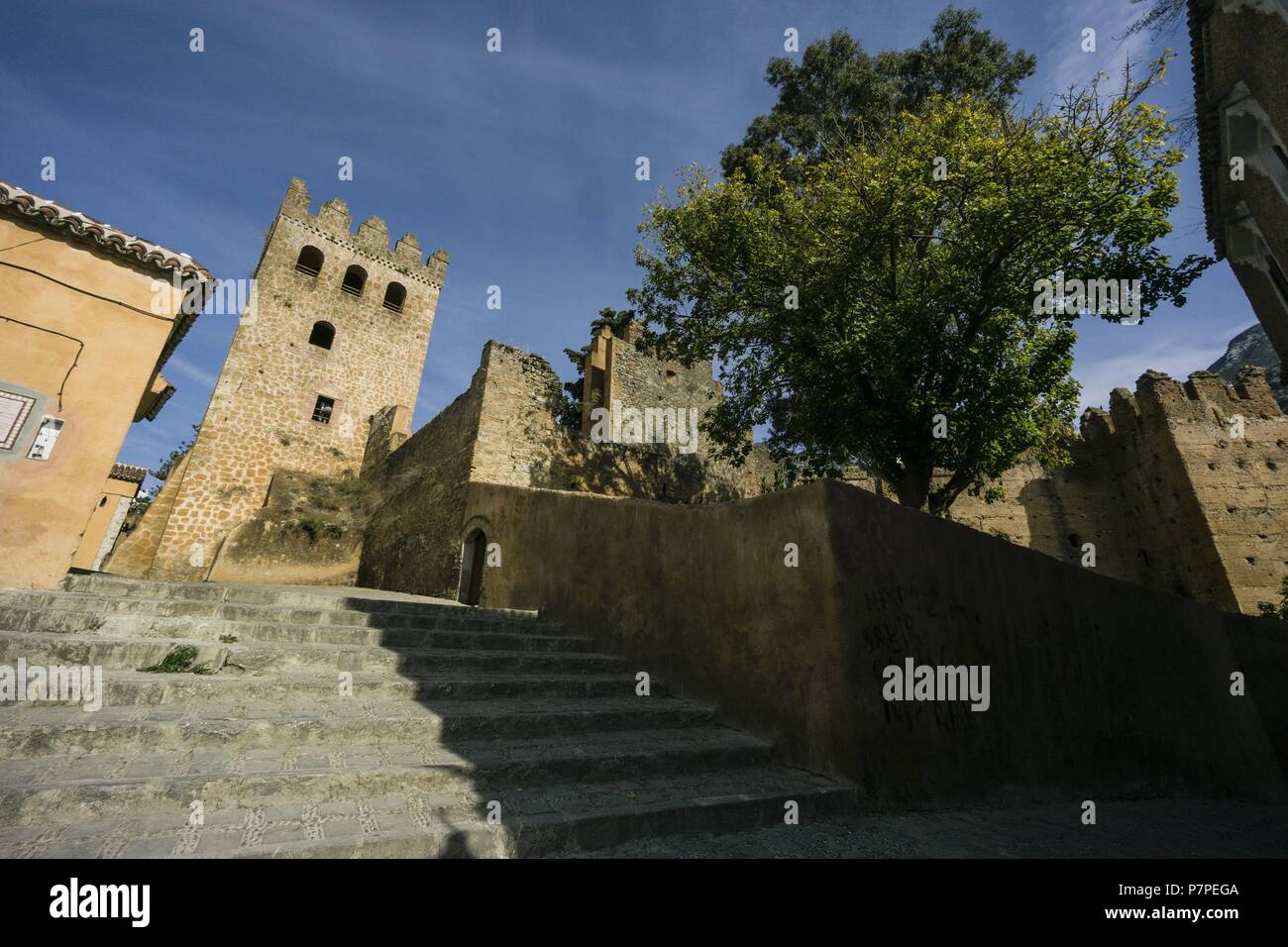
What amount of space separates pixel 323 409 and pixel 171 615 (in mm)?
15806

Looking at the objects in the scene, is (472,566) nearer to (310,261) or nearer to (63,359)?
(63,359)

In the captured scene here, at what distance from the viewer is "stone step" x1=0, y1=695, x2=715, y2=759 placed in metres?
2.71

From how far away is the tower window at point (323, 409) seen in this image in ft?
58.2

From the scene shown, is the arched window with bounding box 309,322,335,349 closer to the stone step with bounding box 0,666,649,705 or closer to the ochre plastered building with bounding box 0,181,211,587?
the ochre plastered building with bounding box 0,181,211,587

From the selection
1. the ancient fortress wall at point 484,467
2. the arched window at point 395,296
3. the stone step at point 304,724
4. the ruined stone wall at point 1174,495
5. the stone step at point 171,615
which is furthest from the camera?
the arched window at point 395,296

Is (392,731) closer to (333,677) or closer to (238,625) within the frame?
(333,677)

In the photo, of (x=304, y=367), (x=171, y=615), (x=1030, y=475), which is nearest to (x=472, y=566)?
(x=171, y=615)

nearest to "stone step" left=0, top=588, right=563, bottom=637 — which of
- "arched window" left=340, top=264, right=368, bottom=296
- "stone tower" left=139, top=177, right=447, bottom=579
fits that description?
"stone tower" left=139, top=177, right=447, bottom=579

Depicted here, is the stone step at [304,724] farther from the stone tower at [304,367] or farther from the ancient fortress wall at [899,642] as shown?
the stone tower at [304,367]

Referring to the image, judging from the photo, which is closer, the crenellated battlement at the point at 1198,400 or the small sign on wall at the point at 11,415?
the small sign on wall at the point at 11,415

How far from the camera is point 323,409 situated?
1802 cm

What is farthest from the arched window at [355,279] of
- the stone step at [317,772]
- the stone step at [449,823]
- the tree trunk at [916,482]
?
the stone step at [449,823]

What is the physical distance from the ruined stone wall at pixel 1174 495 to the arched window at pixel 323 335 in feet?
76.0

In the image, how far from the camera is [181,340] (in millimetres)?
7496
